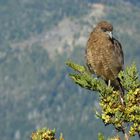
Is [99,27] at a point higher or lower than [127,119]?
higher

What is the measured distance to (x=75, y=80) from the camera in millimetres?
14086

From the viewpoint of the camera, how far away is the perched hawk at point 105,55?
56.0ft

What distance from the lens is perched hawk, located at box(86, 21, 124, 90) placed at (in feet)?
56.0

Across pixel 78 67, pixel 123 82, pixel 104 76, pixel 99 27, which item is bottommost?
pixel 123 82

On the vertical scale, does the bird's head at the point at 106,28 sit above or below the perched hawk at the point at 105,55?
above

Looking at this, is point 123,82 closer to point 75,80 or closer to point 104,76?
point 75,80

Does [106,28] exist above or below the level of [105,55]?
above

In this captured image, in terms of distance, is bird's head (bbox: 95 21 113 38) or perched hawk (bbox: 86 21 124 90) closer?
bird's head (bbox: 95 21 113 38)

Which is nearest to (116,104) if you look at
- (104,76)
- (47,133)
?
(47,133)

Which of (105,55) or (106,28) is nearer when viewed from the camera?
(106,28)

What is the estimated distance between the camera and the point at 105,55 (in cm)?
1731

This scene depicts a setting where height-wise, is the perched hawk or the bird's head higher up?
the bird's head

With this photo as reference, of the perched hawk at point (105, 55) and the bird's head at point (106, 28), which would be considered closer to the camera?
the bird's head at point (106, 28)

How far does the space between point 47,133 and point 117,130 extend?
1.20 m
